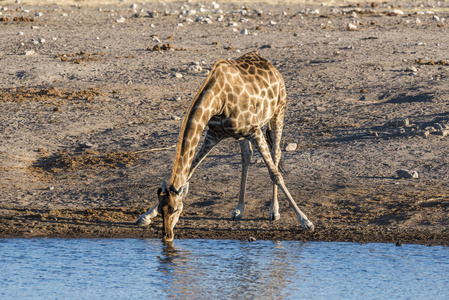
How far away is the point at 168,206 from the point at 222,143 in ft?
18.0

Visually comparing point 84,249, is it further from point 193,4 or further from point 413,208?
point 193,4

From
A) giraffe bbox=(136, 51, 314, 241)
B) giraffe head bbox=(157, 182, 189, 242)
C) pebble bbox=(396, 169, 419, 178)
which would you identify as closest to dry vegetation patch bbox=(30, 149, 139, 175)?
giraffe bbox=(136, 51, 314, 241)

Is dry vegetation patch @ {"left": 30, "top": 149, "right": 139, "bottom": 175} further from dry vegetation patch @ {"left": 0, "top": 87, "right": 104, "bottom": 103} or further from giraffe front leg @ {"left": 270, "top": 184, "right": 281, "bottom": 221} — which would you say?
giraffe front leg @ {"left": 270, "top": 184, "right": 281, "bottom": 221}

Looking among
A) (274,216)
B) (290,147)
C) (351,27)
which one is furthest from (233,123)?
(351,27)

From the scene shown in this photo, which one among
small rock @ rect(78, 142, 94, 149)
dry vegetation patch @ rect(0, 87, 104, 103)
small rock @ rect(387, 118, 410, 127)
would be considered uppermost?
dry vegetation patch @ rect(0, 87, 104, 103)

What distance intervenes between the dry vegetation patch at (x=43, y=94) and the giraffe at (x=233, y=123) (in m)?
6.40

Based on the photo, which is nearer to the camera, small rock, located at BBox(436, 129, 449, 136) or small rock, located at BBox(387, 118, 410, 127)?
small rock, located at BBox(436, 129, 449, 136)

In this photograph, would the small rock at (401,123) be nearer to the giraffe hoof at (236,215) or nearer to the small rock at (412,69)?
the small rock at (412,69)

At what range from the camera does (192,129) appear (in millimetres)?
8875

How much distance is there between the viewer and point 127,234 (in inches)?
384

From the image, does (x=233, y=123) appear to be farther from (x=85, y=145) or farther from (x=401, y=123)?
(x=401, y=123)

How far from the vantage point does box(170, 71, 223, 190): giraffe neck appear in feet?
28.5

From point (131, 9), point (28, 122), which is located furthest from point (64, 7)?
point (28, 122)

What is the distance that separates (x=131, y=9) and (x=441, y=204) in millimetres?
22608
